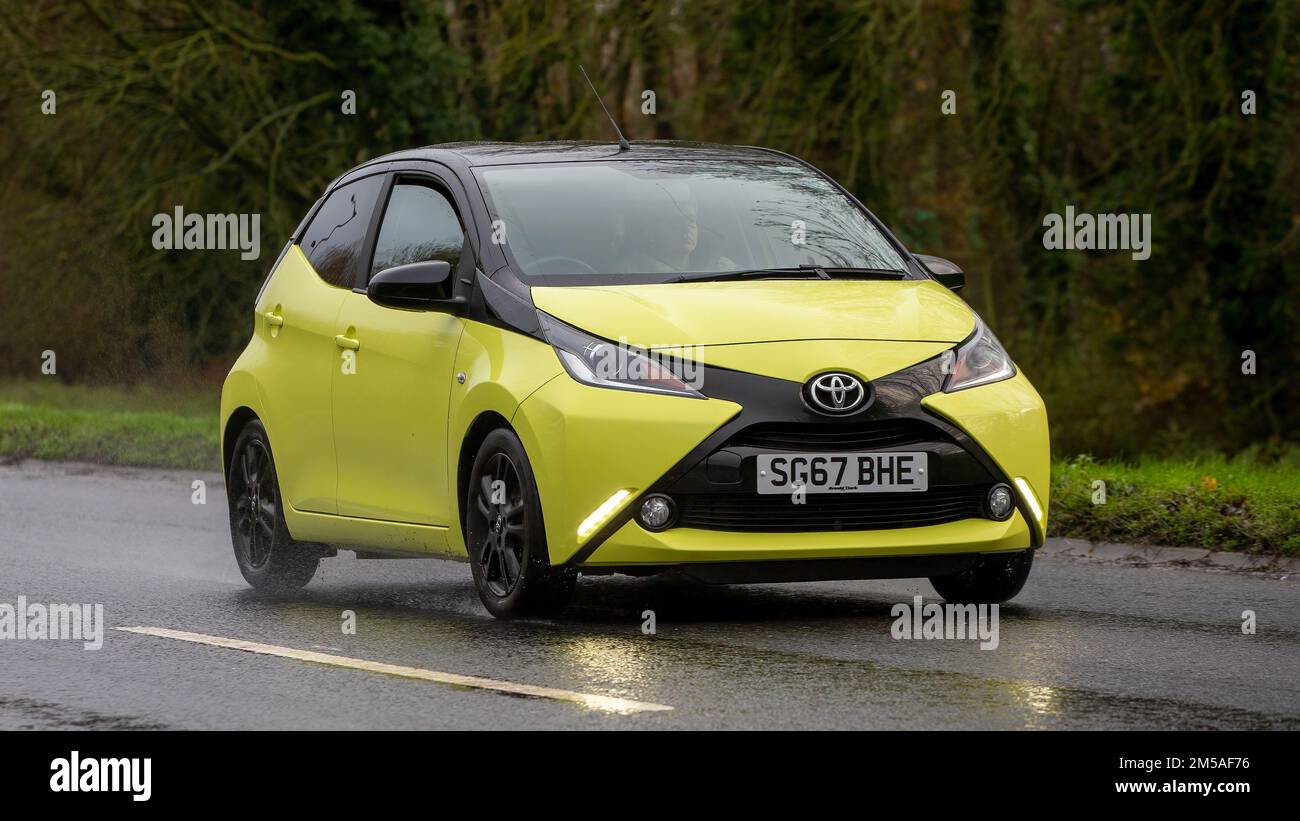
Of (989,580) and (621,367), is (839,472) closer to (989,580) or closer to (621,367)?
(621,367)

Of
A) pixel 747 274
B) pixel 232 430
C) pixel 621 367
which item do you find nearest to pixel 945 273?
pixel 747 274

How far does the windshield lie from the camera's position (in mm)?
9102

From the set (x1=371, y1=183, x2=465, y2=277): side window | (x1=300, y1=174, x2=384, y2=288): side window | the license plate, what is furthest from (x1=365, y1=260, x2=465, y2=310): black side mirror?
the license plate

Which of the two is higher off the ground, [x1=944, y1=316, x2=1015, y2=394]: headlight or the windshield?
the windshield

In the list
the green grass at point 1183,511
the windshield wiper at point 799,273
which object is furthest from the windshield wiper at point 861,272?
the green grass at point 1183,511

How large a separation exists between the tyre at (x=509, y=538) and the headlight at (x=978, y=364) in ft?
5.21

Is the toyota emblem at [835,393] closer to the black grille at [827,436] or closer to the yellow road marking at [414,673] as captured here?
the black grille at [827,436]

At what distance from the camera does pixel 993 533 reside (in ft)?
28.0

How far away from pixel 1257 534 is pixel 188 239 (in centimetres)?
1898

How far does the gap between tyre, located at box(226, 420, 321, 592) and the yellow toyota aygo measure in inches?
9.4

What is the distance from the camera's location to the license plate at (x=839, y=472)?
26.8ft

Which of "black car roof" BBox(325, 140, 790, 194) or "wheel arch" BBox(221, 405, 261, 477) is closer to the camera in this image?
"black car roof" BBox(325, 140, 790, 194)

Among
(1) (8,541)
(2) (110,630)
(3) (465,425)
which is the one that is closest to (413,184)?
(3) (465,425)

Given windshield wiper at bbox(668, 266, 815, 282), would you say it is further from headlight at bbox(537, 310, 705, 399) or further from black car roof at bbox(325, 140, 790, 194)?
black car roof at bbox(325, 140, 790, 194)
